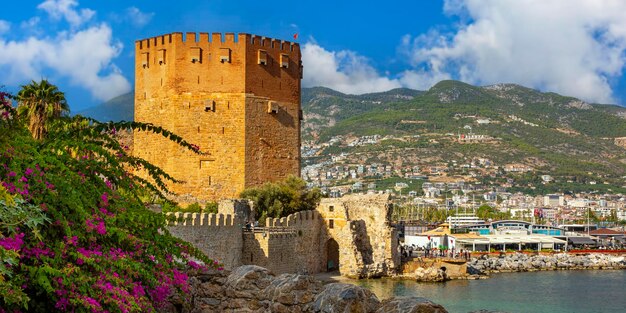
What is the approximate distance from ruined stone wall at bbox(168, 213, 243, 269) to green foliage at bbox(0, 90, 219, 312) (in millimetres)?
13884

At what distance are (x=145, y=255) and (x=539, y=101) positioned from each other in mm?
182389

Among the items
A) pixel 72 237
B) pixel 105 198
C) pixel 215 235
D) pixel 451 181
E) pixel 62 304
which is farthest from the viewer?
pixel 451 181

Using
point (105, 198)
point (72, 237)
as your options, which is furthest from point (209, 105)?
point (72, 237)

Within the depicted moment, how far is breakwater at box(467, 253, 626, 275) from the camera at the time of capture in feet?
135

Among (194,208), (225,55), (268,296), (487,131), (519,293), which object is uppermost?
(487,131)

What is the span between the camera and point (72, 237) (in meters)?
5.43

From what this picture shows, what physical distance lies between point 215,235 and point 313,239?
21.4 feet

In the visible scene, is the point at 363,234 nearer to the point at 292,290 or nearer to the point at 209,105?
the point at 209,105

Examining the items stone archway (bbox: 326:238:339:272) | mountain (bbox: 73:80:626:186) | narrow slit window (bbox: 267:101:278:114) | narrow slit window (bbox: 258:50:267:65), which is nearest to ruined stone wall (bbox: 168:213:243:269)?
narrow slit window (bbox: 267:101:278:114)

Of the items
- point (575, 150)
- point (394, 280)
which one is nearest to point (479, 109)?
point (575, 150)

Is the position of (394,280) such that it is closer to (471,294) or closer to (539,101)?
(471,294)

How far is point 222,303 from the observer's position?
7418mm

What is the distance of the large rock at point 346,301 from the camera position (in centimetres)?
678

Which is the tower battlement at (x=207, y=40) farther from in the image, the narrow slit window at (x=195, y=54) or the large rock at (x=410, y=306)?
the large rock at (x=410, y=306)
